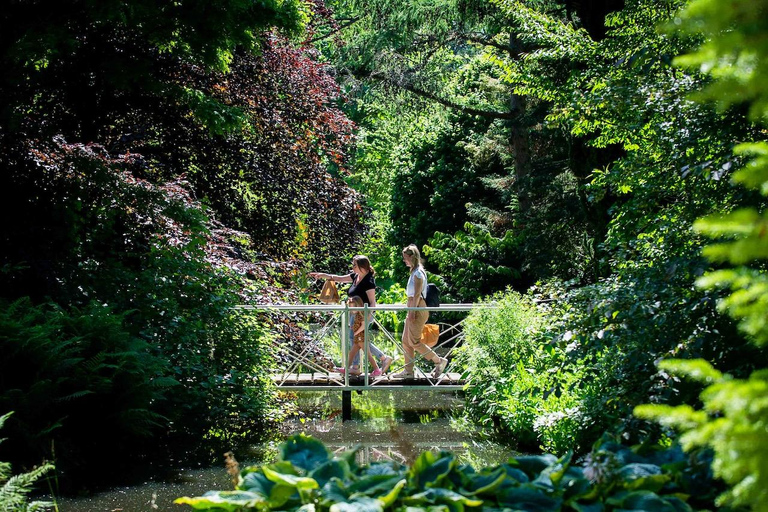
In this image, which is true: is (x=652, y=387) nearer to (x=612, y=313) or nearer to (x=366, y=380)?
(x=612, y=313)

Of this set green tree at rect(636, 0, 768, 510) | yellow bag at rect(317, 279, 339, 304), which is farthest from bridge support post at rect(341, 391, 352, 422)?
green tree at rect(636, 0, 768, 510)

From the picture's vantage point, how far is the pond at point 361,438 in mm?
6477

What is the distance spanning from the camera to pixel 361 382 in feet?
35.4

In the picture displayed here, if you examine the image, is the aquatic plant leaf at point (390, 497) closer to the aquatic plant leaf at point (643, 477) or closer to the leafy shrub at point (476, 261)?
the aquatic plant leaf at point (643, 477)

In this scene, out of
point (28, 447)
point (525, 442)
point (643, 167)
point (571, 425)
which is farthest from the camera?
point (525, 442)

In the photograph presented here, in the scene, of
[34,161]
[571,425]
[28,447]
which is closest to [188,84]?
[34,161]

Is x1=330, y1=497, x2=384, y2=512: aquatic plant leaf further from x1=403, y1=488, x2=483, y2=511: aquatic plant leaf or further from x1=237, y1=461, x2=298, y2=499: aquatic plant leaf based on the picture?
x1=237, y1=461, x2=298, y2=499: aquatic plant leaf

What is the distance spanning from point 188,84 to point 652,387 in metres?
8.49

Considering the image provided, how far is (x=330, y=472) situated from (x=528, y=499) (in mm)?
763

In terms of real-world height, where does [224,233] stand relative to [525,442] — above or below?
above

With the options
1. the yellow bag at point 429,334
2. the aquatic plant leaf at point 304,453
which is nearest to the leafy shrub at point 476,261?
the yellow bag at point 429,334

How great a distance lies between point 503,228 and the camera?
21391 millimetres

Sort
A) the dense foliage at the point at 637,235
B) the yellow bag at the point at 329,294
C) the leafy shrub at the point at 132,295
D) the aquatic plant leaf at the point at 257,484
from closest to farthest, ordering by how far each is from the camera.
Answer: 1. the dense foliage at the point at 637,235
2. the aquatic plant leaf at the point at 257,484
3. the leafy shrub at the point at 132,295
4. the yellow bag at the point at 329,294

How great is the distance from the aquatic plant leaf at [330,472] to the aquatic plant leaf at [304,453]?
120 mm
